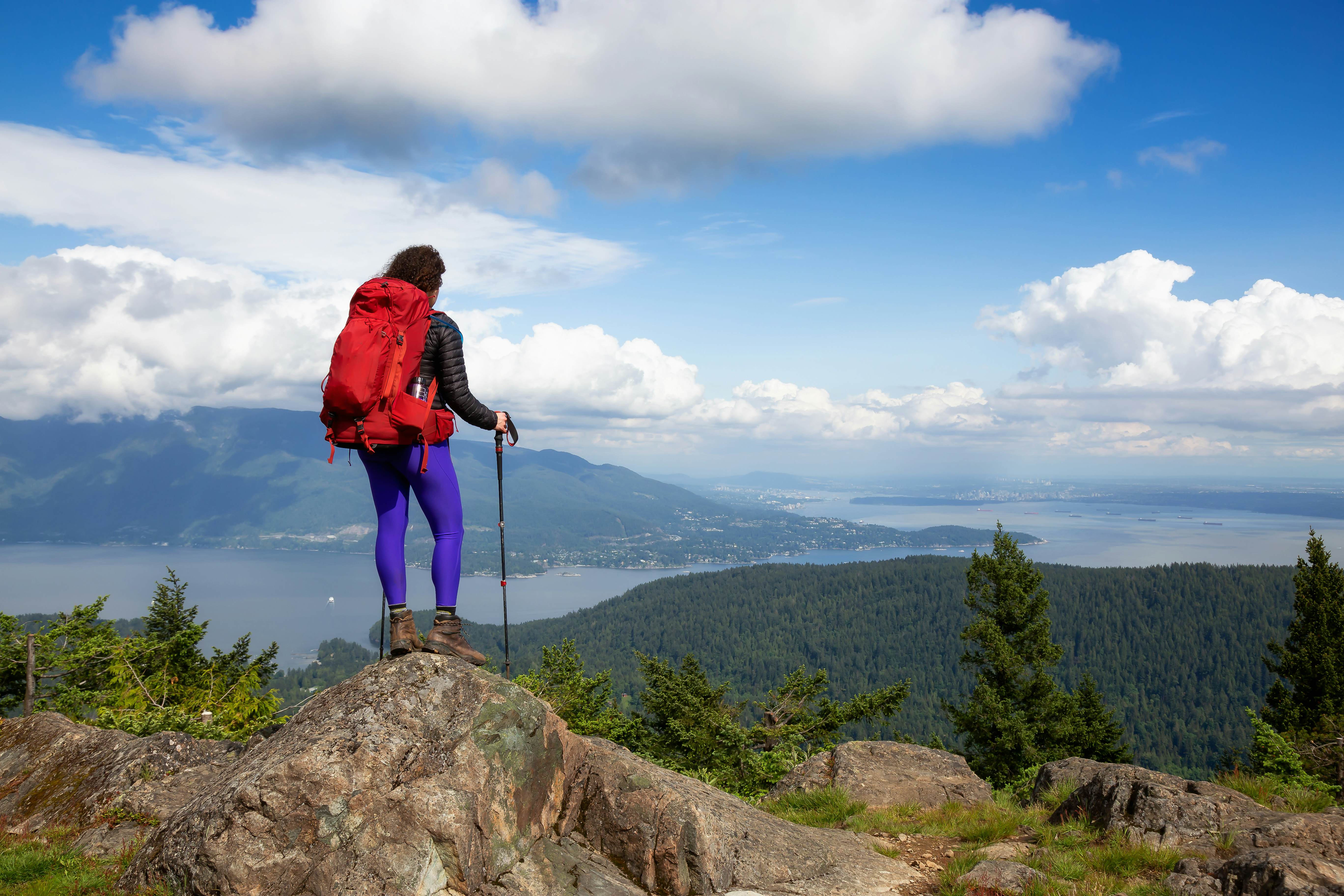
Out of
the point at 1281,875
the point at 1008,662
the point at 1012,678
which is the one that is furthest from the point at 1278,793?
the point at 1012,678

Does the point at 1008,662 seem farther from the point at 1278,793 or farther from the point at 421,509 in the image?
the point at 421,509

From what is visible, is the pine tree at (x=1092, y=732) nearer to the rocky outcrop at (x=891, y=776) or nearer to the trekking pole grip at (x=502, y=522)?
the rocky outcrop at (x=891, y=776)

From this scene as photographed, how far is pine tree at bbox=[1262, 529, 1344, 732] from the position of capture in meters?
27.3

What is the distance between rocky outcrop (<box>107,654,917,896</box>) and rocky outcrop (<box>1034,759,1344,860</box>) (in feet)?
7.57

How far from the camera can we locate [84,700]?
56.3ft

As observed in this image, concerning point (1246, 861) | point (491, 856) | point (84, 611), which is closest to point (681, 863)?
point (491, 856)

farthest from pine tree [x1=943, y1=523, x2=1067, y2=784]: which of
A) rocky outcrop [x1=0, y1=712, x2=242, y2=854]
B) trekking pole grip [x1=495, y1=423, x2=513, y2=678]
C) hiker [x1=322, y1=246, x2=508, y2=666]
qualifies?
rocky outcrop [x1=0, y1=712, x2=242, y2=854]

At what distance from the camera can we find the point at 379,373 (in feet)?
16.0

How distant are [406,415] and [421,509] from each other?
768 millimetres

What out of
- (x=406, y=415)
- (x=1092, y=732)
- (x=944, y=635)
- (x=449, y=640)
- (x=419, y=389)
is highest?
(x=419, y=389)

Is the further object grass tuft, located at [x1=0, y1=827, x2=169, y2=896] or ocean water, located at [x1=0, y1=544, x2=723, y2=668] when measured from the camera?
ocean water, located at [x1=0, y1=544, x2=723, y2=668]

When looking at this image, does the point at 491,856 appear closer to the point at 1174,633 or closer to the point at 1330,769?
the point at 1330,769

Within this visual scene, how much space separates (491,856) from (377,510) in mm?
2678

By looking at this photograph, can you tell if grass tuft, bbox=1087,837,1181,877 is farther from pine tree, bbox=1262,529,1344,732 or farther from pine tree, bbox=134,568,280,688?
pine tree, bbox=1262,529,1344,732
